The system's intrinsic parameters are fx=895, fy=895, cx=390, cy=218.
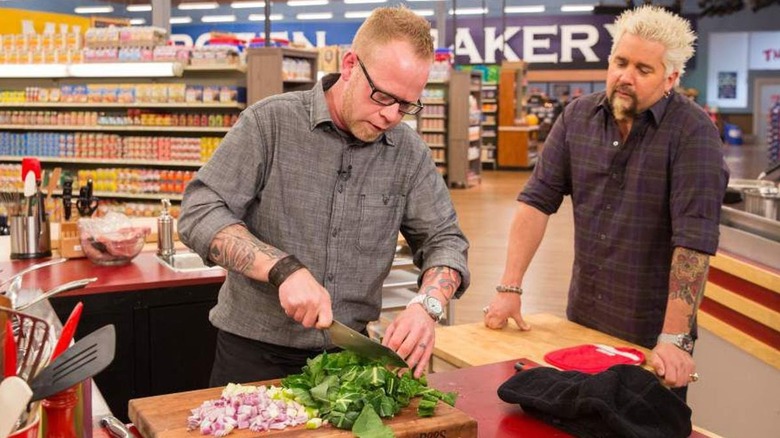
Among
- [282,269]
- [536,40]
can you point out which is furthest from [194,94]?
[536,40]

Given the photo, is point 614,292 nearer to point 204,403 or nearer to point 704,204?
point 704,204

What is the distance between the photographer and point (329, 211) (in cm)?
226

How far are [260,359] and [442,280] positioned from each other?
517 millimetres

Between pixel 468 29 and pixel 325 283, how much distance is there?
25651 millimetres

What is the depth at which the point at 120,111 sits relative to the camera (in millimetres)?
10445

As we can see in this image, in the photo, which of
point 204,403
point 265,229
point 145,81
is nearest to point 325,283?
point 265,229

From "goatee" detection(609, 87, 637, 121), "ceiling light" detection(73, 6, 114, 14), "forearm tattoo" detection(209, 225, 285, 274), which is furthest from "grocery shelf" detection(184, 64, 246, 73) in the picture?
"ceiling light" detection(73, 6, 114, 14)

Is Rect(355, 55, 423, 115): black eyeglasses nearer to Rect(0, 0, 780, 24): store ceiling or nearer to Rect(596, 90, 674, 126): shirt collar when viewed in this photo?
Rect(596, 90, 674, 126): shirt collar

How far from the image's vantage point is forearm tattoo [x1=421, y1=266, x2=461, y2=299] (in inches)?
87.2

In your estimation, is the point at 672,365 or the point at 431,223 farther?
the point at 672,365

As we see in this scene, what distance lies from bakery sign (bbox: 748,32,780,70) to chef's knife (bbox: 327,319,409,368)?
31.9m

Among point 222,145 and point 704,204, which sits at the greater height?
point 222,145

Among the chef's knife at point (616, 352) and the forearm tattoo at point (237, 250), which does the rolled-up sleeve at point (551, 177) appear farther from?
the forearm tattoo at point (237, 250)

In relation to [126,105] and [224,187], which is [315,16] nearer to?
[126,105]
